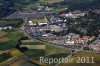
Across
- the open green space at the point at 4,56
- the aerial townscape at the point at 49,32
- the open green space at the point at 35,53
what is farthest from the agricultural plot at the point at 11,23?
the open green space at the point at 4,56

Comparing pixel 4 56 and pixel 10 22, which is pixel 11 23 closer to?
pixel 10 22

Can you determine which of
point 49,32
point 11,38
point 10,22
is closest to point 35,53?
point 11,38

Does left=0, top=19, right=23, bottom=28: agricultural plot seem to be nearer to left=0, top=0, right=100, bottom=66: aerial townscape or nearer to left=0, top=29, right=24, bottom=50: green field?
left=0, top=0, right=100, bottom=66: aerial townscape

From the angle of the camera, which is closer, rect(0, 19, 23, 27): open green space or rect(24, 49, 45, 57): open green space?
rect(24, 49, 45, 57): open green space

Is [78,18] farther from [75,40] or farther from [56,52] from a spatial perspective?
[56,52]

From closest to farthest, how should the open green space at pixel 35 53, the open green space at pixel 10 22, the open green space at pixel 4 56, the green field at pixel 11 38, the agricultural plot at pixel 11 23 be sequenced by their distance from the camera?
the open green space at pixel 4 56
the open green space at pixel 35 53
the green field at pixel 11 38
the agricultural plot at pixel 11 23
the open green space at pixel 10 22

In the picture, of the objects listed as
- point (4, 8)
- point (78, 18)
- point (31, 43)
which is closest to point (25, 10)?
point (4, 8)

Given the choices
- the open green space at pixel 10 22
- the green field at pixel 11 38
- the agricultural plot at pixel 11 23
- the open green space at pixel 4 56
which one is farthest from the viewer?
the open green space at pixel 10 22

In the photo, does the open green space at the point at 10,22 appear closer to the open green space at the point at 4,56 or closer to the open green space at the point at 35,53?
the open green space at the point at 35,53

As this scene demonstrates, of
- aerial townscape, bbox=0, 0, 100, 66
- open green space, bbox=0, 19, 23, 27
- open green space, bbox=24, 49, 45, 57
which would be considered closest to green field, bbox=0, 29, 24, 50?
aerial townscape, bbox=0, 0, 100, 66
